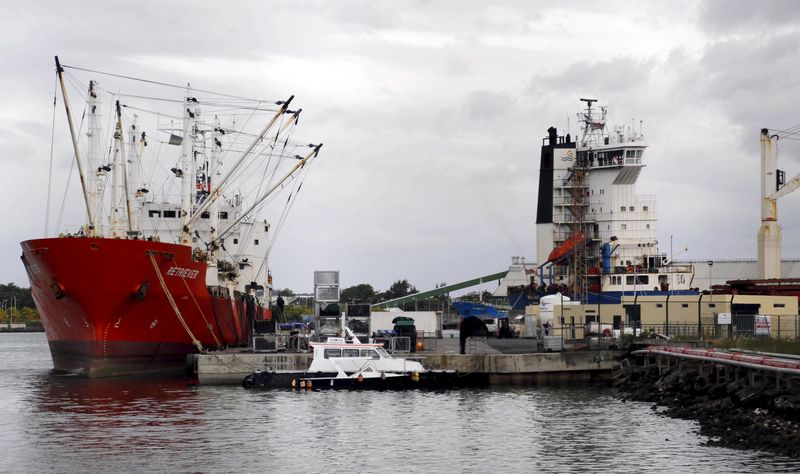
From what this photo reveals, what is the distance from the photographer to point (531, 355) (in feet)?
181

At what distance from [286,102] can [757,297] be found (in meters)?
Answer: 37.1

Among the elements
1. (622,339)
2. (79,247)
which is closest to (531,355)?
(622,339)

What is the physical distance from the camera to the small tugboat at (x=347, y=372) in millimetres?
51250

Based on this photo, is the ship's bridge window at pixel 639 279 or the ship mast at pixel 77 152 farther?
the ship's bridge window at pixel 639 279

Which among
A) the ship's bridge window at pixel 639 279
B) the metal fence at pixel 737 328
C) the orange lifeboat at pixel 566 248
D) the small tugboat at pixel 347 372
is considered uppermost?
the orange lifeboat at pixel 566 248

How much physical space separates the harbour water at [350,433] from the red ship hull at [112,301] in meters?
5.38

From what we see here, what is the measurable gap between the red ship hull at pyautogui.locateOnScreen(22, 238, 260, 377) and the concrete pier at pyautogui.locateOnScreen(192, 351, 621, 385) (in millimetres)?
3303

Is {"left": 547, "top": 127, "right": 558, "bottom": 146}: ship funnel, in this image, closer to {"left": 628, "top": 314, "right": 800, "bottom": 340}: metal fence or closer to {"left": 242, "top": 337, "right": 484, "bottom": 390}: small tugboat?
{"left": 628, "top": 314, "right": 800, "bottom": 340}: metal fence

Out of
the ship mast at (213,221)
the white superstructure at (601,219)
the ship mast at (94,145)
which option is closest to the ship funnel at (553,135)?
the white superstructure at (601,219)

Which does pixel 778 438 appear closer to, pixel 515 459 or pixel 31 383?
pixel 515 459

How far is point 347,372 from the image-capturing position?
51.3 metres

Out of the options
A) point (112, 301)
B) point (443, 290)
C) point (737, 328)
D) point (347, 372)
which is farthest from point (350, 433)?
point (443, 290)

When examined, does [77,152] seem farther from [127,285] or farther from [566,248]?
[566,248]

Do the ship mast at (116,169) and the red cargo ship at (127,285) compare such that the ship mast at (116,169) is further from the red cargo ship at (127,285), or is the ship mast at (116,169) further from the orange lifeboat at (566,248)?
the orange lifeboat at (566,248)
